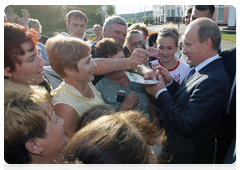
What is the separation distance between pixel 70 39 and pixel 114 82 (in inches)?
33.7

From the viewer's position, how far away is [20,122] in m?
0.90

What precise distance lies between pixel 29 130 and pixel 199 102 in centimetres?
150

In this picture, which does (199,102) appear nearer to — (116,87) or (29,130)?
(116,87)

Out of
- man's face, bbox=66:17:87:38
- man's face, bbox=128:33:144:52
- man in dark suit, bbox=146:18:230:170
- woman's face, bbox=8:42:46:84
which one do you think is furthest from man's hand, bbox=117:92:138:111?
man's face, bbox=66:17:87:38

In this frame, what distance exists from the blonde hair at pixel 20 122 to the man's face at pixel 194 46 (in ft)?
5.90

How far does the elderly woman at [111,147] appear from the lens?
754mm

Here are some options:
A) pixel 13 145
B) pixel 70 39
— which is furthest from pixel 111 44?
pixel 13 145

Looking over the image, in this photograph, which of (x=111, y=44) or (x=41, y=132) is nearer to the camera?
(x=41, y=132)

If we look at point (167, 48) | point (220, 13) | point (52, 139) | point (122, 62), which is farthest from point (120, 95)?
point (220, 13)

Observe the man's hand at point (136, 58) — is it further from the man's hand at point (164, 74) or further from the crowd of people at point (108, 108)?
the man's hand at point (164, 74)

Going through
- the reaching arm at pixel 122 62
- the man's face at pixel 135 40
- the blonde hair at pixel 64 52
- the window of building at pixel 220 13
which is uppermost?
the window of building at pixel 220 13

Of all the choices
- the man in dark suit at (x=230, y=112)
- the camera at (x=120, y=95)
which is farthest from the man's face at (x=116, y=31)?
the man in dark suit at (x=230, y=112)

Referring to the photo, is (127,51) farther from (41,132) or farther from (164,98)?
(41,132)

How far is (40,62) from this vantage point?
1518 mm
